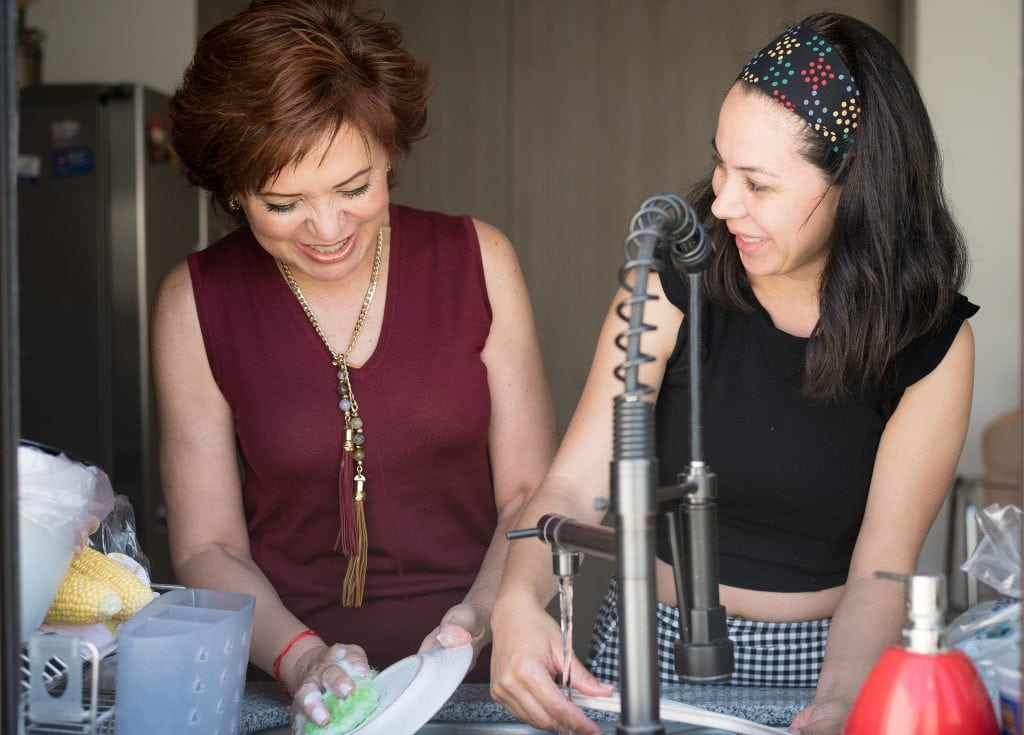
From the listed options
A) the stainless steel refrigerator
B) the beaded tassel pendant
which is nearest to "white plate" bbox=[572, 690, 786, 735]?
the beaded tassel pendant

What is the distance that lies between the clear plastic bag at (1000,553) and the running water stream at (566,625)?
1.19ft

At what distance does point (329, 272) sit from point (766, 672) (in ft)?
2.50

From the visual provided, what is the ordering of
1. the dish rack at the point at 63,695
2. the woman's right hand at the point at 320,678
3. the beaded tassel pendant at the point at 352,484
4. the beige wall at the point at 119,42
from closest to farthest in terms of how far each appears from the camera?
the dish rack at the point at 63,695
the woman's right hand at the point at 320,678
the beaded tassel pendant at the point at 352,484
the beige wall at the point at 119,42

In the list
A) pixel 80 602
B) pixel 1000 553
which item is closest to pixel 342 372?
pixel 80 602

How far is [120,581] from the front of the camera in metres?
1.09

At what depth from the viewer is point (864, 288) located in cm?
138

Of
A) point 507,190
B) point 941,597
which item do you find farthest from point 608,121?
point 941,597

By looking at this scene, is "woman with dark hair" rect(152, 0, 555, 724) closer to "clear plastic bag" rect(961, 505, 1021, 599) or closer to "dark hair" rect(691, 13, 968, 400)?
"dark hair" rect(691, 13, 968, 400)

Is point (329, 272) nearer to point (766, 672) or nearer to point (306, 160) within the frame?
point (306, 160)

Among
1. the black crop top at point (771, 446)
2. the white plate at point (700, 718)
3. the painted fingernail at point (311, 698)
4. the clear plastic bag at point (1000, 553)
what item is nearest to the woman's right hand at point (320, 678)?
the painted fingernail at point (311, 698)

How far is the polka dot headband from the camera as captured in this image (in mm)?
1283

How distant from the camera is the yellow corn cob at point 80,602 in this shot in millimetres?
1056

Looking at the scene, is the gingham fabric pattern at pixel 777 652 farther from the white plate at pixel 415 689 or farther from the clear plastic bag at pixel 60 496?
the clear plastic bag at pixel 60 496

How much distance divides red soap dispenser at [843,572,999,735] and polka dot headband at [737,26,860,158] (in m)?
0.61
